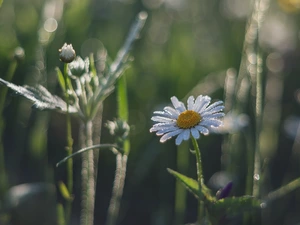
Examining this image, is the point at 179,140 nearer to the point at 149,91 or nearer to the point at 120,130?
the point at 120,130

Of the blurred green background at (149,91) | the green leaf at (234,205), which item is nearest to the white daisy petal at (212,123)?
the green leaf at (234,205)

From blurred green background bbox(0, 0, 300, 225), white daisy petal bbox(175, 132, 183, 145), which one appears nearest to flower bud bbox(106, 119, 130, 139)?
white daisy petal bbox(175, 132, 183, 145)

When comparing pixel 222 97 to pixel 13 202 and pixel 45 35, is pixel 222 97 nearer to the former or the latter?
pixel 45 35

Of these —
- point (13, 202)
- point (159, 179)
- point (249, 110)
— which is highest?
point (249, 110)

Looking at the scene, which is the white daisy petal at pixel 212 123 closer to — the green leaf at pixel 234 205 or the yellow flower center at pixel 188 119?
the yellow flower center at pixel 188 119

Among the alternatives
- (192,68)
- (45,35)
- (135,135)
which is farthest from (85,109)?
(192,68)

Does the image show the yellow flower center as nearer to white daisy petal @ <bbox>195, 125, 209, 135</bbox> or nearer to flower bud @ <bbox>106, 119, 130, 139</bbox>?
white daisy petal @ <bbox>195, 125, 209, 135</bbox>
